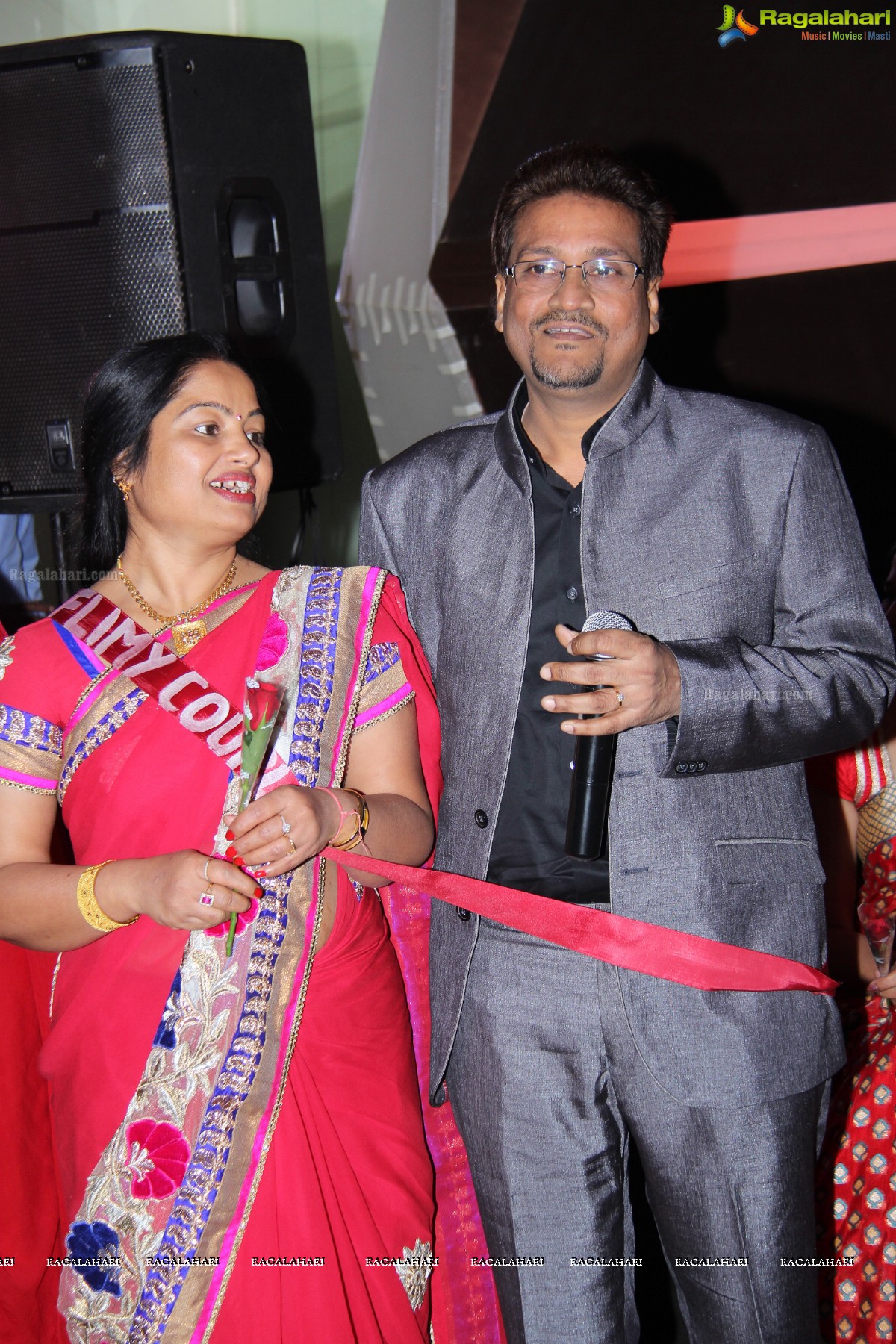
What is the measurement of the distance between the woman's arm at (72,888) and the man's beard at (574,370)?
824 mm

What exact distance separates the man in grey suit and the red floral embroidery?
0.41m

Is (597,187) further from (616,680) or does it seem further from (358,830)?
(358,830)

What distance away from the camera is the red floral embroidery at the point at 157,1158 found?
1422 mm

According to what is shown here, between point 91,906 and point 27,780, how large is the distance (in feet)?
0.69

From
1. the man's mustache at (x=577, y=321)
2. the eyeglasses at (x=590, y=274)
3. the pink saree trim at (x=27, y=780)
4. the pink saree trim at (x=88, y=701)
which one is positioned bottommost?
the pink saree trim at (x=27, y=780)

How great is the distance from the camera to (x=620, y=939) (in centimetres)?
149

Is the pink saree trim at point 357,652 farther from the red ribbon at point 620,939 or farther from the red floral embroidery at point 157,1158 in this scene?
the red floral embroidery at point 157,1158

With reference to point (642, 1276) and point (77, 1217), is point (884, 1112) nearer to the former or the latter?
point (642, 1276)

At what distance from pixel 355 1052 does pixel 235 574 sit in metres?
0.75

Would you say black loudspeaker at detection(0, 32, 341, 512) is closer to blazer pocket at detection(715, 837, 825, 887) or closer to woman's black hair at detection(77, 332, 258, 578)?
woman's black hair at detection(77, 332, 258, 578)

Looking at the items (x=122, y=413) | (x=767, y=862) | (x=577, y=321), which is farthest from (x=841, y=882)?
(x=122, y=413)

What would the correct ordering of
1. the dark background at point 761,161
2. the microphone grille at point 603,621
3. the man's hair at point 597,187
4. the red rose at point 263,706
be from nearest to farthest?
1. the red rose at point 263,706
2. the microphone grille at point 603,621
3. the man's hair at point 597,187
4. the dark background at point 761,161

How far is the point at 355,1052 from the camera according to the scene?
1550 millimetres
